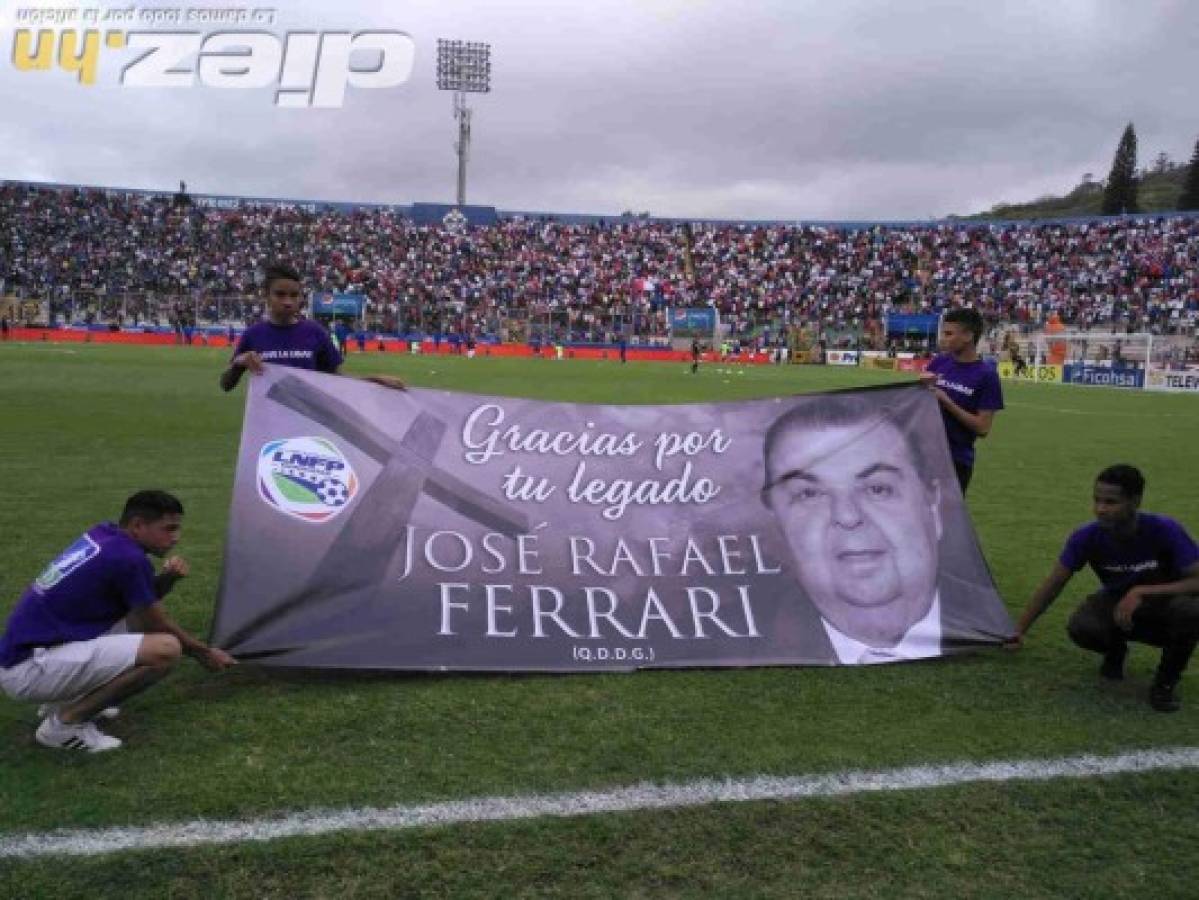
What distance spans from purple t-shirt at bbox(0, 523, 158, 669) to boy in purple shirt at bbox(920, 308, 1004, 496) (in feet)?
13.1

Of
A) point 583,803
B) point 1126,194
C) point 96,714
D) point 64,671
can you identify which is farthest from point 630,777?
point 1126,194

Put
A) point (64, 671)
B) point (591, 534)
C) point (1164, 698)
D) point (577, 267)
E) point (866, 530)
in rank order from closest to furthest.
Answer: point (64, 671) → point (1164, 698) → point (591, 534) → point (866, 530) → point (577, 267)

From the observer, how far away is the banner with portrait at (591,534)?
4227mm

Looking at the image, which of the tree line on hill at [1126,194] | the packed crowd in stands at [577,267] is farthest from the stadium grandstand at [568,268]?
the tree line on hill at [1126,194]

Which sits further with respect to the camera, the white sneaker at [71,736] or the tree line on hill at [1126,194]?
the tree line on hill at [1126,194]

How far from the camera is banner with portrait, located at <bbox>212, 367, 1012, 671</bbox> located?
4227 mm

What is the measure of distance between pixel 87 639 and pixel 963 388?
4502mm

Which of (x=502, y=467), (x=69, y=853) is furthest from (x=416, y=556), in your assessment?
(x=69, y=853)

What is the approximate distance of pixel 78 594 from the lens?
3.37 metres

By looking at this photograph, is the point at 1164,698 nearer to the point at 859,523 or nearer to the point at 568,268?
the point at 859,523

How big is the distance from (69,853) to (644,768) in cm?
181

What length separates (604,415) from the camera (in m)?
4.88

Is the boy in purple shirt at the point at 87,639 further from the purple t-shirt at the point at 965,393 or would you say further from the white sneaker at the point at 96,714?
the purple t-shirt at the point at 965,393

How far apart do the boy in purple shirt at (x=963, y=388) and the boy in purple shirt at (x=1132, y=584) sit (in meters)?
0.89
